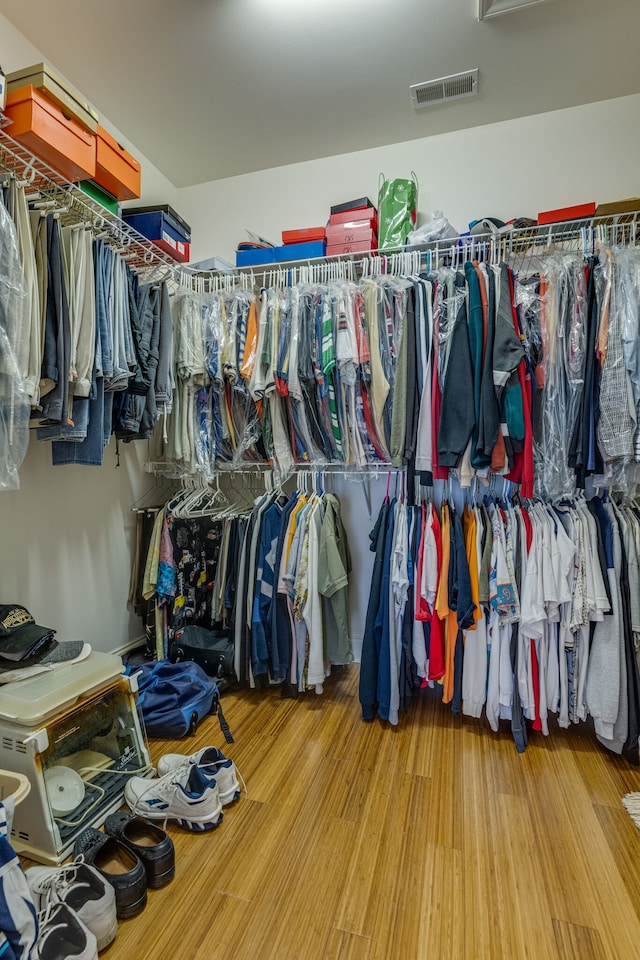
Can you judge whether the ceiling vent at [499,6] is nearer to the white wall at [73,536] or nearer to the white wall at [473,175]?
the white wall at [473,175]

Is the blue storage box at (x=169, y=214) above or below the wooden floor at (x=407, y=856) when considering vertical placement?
above

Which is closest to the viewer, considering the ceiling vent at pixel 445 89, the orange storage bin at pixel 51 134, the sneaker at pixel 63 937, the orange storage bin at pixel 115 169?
the sneaker at pixel 63 937

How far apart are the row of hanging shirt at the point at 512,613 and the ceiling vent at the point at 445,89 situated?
2042mm

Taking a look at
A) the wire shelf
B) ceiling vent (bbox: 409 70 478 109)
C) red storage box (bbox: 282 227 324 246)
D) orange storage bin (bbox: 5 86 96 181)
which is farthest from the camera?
red storage box (bbox: 282 227 324 246)

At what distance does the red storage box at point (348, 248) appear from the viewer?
241 cm

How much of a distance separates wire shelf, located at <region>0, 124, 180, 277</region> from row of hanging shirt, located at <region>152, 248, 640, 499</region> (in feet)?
1.35

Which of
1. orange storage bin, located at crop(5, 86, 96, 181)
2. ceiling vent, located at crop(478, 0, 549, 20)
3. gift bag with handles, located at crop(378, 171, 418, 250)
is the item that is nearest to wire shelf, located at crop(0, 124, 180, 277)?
orange storage bin, located at crop(5, 86, 96, 181)

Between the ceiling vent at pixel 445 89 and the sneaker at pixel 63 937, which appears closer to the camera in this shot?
the sneaker at pixel 63 937

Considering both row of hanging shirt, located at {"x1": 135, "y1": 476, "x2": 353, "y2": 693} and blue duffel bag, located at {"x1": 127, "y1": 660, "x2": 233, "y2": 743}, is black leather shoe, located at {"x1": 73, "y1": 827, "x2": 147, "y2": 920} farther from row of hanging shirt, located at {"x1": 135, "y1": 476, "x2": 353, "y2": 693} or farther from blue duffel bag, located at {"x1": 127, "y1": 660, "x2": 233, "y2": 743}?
row of hanging shirt, located at {"x1": 135, "y1": 476, "x2": 353, "y2": 693}

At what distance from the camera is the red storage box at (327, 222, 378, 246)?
7.90 ft

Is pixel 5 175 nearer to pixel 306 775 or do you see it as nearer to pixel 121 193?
pixel 121 193

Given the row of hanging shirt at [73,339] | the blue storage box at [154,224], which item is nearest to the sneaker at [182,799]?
the row of hanging shirt at [73,339]

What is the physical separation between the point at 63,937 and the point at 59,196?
2.32 m


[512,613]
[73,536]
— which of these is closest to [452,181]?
[512,613]
